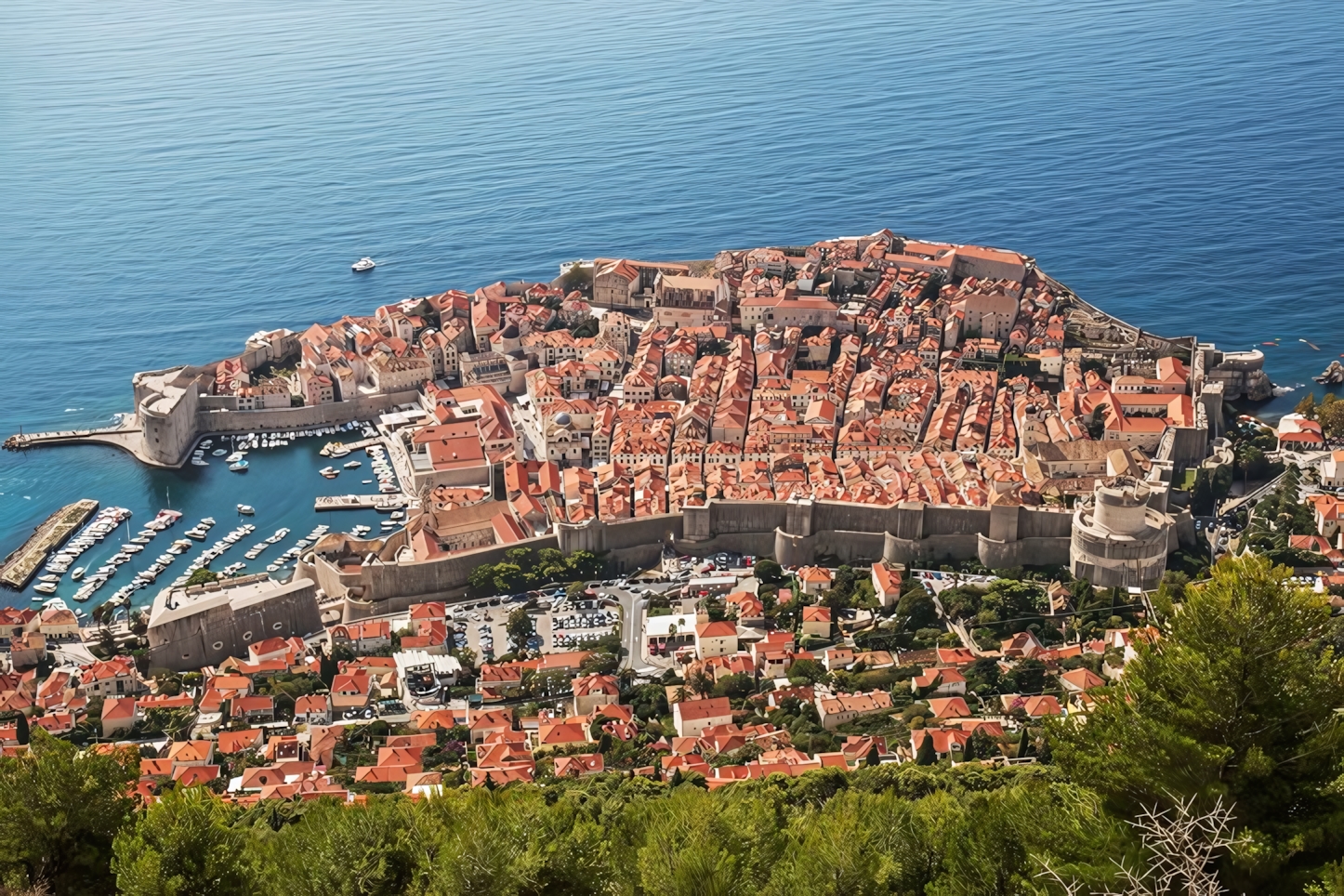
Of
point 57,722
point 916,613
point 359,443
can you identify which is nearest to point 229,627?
point 57,722

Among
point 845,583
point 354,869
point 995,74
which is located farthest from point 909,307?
point 995,74

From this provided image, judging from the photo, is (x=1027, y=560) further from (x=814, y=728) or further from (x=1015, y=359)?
(x=1015, y=359)

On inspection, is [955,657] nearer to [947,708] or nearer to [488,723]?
[947,708]

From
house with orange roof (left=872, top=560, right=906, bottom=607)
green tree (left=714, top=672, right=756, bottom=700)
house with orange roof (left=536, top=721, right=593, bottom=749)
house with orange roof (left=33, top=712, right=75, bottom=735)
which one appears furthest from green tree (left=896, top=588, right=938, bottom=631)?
house with orange roof (left=33, top=712, right=75, bottom=735)

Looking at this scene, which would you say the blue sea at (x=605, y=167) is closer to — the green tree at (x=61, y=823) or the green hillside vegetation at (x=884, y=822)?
the green tree at (x=61, y=823)

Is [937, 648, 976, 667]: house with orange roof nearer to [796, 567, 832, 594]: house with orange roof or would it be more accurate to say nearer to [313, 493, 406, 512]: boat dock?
[796, 567, 832, 594]: house with orange roof

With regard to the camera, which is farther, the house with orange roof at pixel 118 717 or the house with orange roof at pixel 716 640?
the house with orange roof at pixel 716 640

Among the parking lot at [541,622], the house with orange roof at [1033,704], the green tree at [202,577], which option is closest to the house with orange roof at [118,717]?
the green tree at [202,577]
